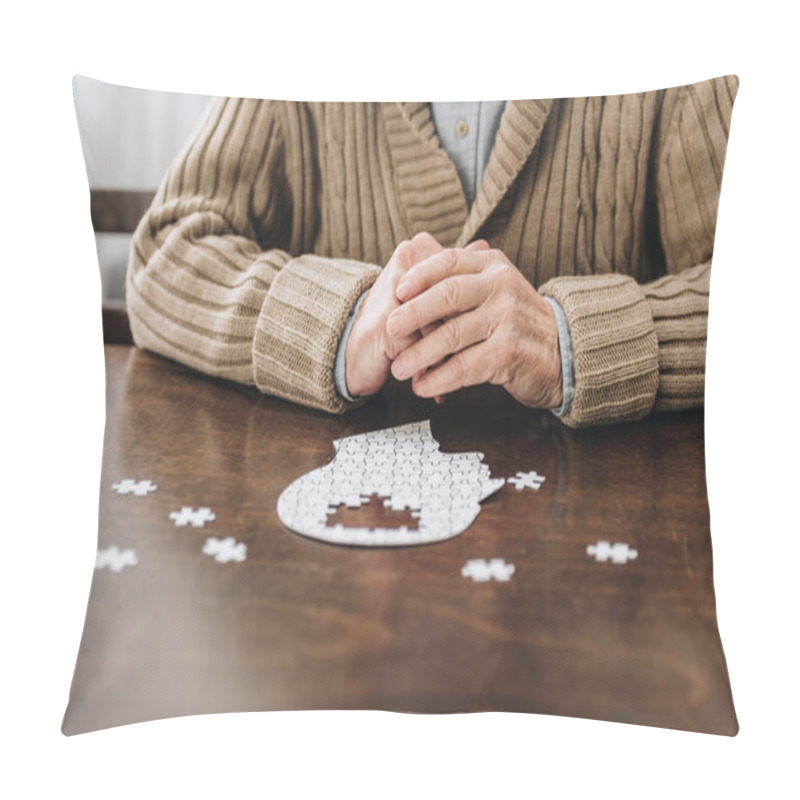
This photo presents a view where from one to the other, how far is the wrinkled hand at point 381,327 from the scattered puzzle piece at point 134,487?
0.34 meters


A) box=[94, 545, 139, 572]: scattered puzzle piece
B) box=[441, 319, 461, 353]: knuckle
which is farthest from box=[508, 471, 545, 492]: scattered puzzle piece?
box=[94, 545, 139, 572]: scattered puzzle piece

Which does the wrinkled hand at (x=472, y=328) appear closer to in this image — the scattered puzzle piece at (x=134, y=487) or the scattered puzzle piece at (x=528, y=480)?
the scattered puzzle piece at (x=528, y=480)

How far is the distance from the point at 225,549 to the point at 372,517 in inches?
8.4

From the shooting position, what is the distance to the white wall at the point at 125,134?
4.38 ft

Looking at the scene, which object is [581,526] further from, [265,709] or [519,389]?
[265,709]

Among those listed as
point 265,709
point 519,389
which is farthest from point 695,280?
point 265,709

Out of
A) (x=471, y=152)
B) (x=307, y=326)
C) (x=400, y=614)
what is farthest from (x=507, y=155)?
(x=400, y=614)

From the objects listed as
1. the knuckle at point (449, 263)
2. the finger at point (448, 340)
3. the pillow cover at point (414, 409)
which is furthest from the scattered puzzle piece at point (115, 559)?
the knuckle at point (449, 263)

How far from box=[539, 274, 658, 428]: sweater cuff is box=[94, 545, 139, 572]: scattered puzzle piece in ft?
2.21

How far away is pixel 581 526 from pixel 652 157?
57 cm

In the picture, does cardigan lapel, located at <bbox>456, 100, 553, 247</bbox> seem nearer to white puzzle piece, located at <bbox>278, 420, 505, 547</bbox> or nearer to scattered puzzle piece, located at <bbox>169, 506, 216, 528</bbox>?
white puzzle piece, located at <bbox>278, 420, 505, 547</bbox>

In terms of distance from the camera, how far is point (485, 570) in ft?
4.08

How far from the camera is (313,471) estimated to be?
4.30 ft

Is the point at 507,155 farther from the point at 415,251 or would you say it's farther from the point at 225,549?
the point at 225,549
